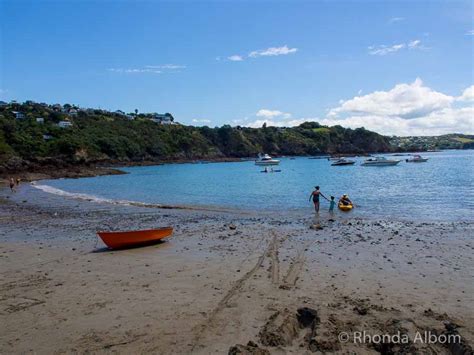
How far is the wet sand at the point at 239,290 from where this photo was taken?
7.49m

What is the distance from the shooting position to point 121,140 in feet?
410

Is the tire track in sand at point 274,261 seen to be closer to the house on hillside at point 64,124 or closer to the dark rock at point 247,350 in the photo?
the dark rock at point 247,350

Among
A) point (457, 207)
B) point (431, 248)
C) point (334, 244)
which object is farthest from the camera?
point (457, 207)

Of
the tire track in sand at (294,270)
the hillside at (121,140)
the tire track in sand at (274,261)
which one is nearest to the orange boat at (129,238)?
the tire track in sand at (274,261)

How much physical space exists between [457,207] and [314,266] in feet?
63.8

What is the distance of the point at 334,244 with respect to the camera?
54.0ft

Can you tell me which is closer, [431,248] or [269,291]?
[269,291]

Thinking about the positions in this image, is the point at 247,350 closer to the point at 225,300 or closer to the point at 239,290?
the point at 225,300

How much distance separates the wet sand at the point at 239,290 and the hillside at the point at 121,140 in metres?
63.7

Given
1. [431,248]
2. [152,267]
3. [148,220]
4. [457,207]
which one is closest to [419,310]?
[431,248]

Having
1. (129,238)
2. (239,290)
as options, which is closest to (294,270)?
(239,290)

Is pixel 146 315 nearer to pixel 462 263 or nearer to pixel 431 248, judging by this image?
pixel 462 263

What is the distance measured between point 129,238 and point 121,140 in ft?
374

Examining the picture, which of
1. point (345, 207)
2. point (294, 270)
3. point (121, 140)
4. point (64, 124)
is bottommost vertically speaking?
point (345, 207)
